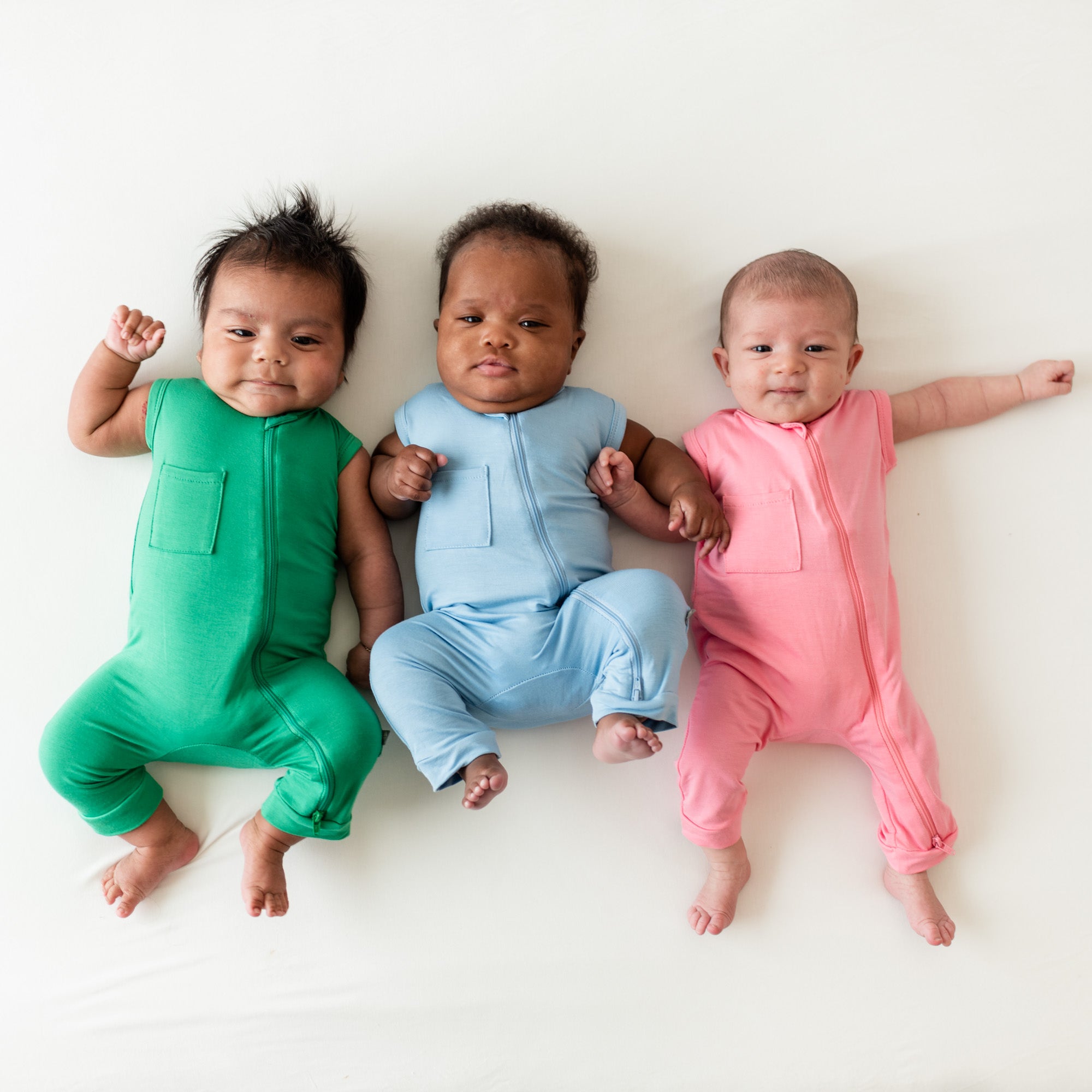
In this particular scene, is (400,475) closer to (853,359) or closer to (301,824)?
(301,824)

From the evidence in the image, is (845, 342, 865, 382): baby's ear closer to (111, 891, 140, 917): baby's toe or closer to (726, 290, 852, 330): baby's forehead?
(726, 290, 852, 330): baby's forehead

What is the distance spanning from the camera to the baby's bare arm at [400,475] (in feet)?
4.87

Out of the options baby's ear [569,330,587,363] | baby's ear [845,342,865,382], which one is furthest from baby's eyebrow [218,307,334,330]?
baby's ear [845,342,865,382]

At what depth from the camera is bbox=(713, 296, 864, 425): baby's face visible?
159cm

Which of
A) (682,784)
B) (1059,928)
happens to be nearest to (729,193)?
(682,784)

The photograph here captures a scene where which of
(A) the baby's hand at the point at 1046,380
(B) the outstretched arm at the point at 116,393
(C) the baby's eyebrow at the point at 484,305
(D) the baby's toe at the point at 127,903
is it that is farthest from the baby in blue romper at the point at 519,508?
(A) the baby's hand at the point at 1046,380

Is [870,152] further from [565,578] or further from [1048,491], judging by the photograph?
[565,578]

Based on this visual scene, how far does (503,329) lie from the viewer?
1523 millimetres

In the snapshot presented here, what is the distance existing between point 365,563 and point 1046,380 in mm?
1431

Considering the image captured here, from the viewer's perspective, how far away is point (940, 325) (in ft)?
5.80

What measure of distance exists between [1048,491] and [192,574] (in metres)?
1.70

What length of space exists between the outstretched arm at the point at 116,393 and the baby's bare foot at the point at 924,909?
5.43 feet

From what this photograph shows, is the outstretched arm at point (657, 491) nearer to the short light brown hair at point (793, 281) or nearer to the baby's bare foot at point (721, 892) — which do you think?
the short light brown hair at point (793, 281)

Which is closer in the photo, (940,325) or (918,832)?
(918,832)
